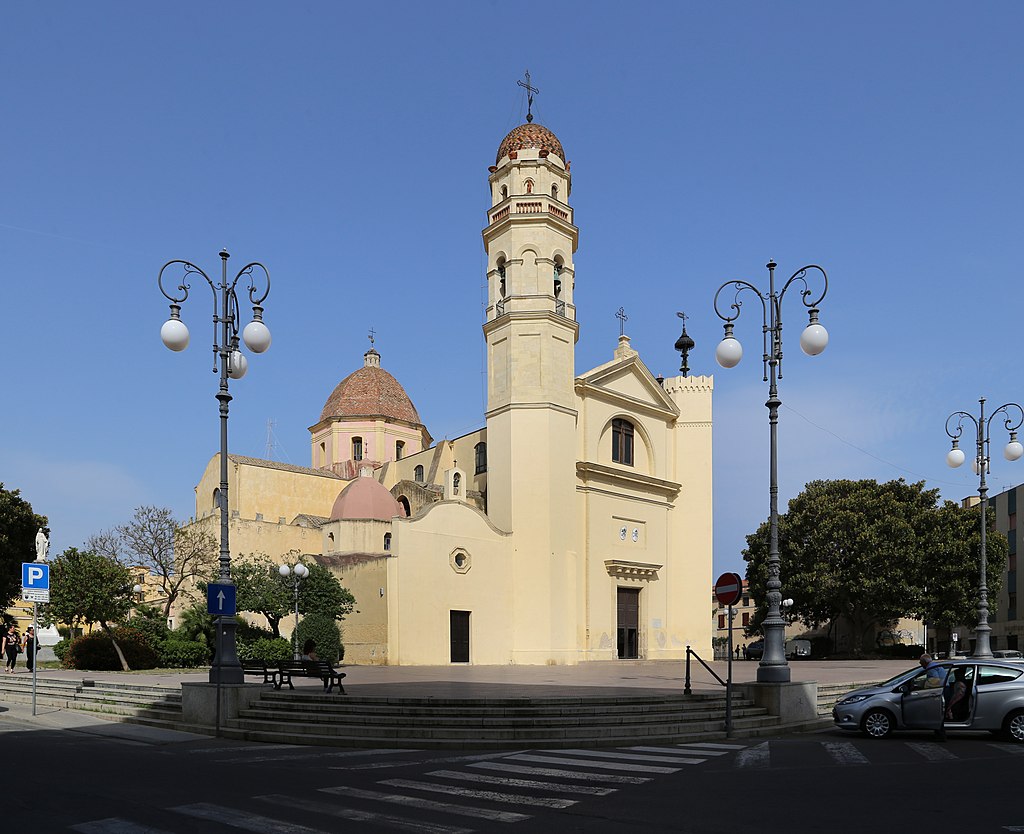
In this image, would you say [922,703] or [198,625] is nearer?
[922,703]

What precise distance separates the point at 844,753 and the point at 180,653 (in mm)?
23863

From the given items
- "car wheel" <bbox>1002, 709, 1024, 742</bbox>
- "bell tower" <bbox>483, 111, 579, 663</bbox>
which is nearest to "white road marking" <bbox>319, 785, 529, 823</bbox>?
"car wheel" <bbox>1002, 709, 1024, 742</bbox>

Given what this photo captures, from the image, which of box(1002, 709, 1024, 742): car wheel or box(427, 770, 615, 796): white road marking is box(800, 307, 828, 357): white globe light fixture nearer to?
box(1002, 709, 1024, 742): car wheel

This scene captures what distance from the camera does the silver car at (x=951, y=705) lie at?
13.7 m

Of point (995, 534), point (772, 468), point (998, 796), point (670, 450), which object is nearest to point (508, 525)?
point (670, 450)

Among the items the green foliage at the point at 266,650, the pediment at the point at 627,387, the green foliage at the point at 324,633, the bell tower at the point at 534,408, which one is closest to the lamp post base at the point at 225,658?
the green foliage at the point at 266,650

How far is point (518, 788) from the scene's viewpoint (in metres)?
9.48

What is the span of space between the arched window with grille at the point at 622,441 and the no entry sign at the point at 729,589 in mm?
28232

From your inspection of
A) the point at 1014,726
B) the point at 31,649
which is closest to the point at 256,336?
the point at 1014,726

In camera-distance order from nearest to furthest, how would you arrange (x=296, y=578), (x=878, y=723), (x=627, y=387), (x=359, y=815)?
(x=359, y=815), (x=878, y=723), (x=296, y=578), (x=627, y=387)

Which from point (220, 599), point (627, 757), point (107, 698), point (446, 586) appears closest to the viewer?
point (627, 757)

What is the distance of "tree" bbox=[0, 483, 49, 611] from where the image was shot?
39.1 metres

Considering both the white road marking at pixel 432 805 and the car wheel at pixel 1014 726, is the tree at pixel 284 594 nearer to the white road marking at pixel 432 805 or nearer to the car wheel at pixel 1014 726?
the car wheel at pixel 1014 726

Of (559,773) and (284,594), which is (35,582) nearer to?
(559,773)
